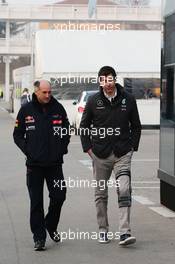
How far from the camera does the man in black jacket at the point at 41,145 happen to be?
303 inches

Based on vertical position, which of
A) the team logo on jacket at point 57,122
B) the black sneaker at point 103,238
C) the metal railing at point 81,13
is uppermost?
the metal railing at point 81,13

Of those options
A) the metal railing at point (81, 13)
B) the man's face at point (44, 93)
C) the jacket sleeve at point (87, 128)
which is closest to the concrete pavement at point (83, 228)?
the jacket sleeve at point (87, 128)

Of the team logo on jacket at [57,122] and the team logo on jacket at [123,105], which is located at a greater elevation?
the team logo on jacket at [123,105]

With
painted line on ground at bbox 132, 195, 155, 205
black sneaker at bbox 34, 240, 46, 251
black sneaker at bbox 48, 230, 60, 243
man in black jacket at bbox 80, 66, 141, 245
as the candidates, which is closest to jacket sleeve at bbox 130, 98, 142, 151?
man in black jacket at bbox 80, 66, 141, 245

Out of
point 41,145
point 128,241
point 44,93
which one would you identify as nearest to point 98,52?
point 44,93

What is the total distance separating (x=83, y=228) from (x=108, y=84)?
6.76 ft

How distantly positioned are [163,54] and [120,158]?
3.10 meters

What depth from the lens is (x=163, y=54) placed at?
1059 cm

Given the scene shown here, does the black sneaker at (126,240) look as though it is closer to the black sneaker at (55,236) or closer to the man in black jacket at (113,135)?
the man in black jacket at (113,135)

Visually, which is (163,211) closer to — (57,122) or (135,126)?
(135,126)

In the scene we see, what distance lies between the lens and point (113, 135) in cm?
787

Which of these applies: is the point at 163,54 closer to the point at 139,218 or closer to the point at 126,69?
the point at 139,218

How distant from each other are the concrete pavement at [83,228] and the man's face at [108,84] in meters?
1.69

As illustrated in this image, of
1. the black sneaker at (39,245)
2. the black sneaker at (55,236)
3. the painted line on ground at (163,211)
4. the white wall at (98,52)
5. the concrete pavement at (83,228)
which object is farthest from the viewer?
the white wall at (98,52)
